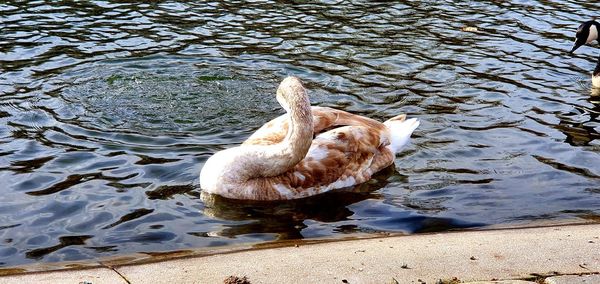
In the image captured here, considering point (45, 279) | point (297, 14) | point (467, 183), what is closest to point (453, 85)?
point (467, 183)


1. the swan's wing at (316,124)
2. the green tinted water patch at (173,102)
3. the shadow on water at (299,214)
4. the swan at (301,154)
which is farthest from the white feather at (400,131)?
the green tinted water patch at (173,102)

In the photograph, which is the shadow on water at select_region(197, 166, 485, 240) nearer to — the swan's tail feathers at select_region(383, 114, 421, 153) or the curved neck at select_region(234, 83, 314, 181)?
the curved neck at select_region(234, 83, 314, 181)

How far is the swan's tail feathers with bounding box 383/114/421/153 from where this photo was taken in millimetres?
10156

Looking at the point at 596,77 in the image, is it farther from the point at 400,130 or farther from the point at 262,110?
the point at 262,110

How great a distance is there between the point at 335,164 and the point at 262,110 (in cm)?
205

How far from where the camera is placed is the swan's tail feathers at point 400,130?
10.2 m

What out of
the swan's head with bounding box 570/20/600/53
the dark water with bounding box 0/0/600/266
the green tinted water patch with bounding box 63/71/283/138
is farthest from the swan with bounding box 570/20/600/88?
the green tinted water patch with bounding box 63/71/283/138

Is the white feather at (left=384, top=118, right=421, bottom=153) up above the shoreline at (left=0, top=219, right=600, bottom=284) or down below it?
below

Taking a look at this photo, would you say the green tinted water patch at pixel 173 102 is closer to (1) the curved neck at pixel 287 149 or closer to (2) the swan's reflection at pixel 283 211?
(1) the curved neck at pixel 287 149

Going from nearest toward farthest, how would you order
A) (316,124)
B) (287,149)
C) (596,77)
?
(287,149) < (316,124) < (596,77)

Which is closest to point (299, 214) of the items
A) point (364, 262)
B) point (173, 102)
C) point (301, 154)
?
point (301, 154)

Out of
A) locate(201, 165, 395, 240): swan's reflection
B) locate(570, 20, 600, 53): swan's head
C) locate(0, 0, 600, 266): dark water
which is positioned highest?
locate(570, 20, 600, 53): swan's head

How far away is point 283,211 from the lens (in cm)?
880

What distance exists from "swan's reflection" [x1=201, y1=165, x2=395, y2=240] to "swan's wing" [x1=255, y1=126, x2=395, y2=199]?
0.11 meters
